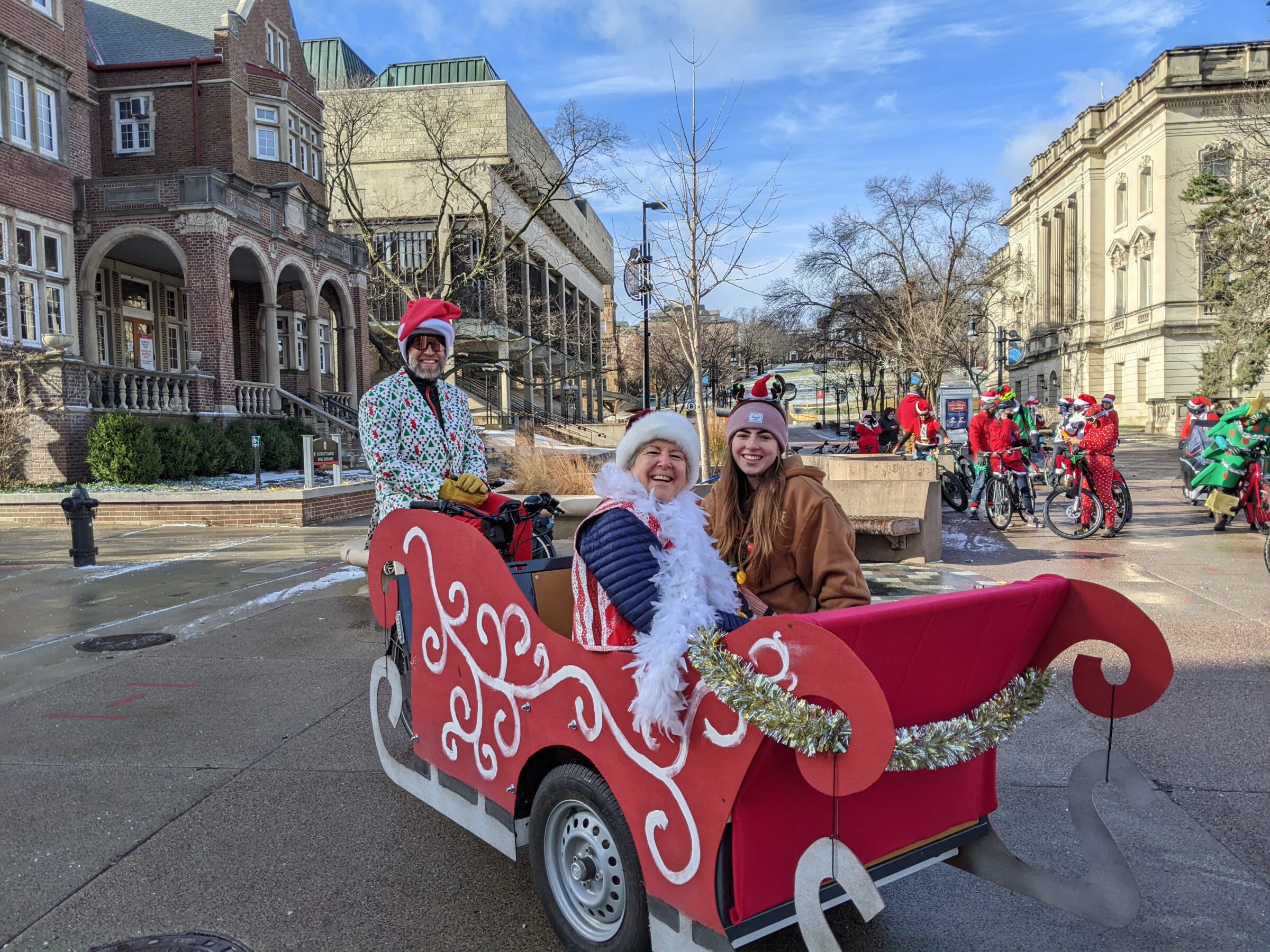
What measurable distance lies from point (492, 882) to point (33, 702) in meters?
3.75

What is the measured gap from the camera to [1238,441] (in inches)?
461

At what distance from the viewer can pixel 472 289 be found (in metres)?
39.9

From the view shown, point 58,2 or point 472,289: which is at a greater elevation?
point 58,2

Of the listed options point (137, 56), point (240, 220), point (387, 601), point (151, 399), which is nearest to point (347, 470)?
Result: point (151, 399)

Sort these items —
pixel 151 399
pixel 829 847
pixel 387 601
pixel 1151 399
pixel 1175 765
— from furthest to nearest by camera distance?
pixel 1151 399, pixel 151 399, pixel 1175 765, pixel 387 601, pixel 829 847

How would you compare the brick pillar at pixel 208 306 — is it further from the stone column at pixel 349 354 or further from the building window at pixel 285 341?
the stone column at pixel 349 354

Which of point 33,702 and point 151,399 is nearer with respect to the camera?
point 33,702

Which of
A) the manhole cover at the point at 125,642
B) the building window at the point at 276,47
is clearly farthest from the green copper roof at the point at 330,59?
the manhole cover at the point at 125,642

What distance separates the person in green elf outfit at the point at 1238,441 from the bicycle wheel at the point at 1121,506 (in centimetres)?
104

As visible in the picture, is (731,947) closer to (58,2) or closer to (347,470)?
(347,470)

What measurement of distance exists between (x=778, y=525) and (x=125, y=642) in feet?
19.0

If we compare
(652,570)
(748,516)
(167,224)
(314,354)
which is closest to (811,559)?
(748,516)

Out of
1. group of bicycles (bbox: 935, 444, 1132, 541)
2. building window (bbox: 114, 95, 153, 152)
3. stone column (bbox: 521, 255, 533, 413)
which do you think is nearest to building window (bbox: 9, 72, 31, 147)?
building window (bbox: 114, 95, 153, 152)

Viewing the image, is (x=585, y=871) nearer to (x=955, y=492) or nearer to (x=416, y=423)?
(x=416, y=423)
